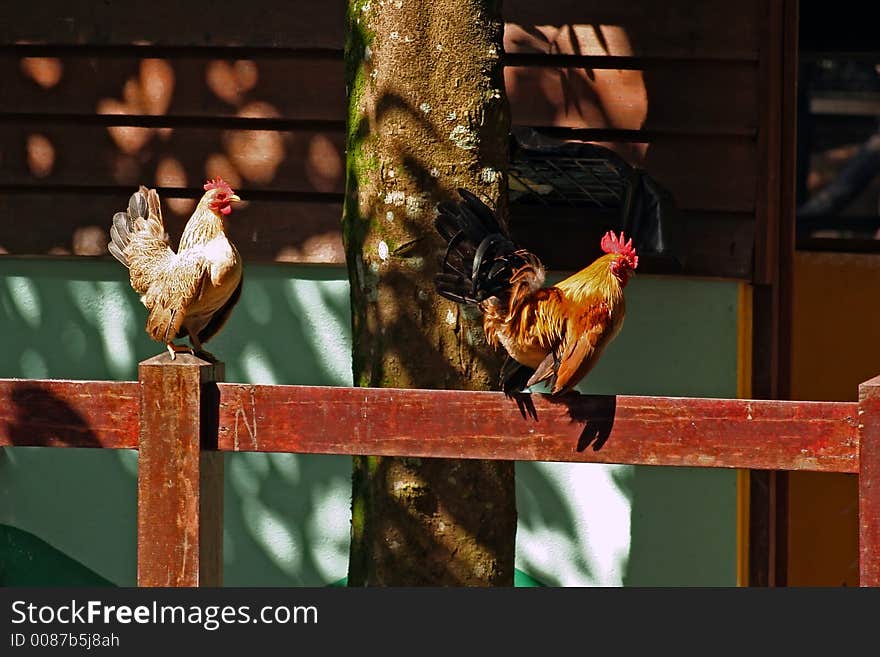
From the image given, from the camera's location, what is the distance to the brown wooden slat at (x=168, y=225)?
5387 mm

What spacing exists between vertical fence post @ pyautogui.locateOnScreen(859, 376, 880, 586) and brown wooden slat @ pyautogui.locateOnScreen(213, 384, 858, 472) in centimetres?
22

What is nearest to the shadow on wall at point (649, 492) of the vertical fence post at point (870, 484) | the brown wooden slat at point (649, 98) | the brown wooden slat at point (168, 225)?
the brown wooden slat at point (649, 98)

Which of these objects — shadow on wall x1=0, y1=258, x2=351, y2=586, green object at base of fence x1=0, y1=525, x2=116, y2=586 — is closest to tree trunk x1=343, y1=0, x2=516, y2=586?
shadow on wall x1=0, y1=258, x2=351, y2=586

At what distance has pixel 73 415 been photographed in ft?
9.86

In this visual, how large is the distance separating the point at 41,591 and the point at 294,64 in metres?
3.09

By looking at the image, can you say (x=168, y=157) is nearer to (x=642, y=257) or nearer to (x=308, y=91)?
(x=308, y=91)

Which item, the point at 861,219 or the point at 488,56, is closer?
the point at 488,56

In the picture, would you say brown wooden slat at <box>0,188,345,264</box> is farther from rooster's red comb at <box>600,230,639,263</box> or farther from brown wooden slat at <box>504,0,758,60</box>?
rooster's red comb at <box>600,230,639,263</box>

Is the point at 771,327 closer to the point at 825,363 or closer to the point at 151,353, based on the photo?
the point at 825,363

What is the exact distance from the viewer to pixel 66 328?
5.60 m

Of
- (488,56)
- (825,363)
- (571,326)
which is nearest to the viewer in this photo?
(571,326)

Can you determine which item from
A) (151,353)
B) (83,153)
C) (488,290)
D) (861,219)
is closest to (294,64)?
(83,153)

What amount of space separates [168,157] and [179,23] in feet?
2.00

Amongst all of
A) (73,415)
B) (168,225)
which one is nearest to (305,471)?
(168,225)
